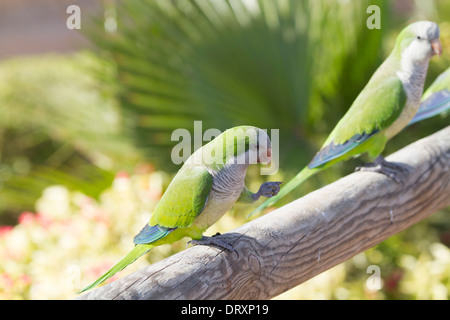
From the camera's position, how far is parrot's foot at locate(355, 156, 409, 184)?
1570 millimetres

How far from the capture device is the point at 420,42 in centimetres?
153

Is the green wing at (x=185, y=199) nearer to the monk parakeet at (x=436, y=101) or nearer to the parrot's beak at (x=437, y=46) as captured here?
the parrot's beak at (x=437, y=46)

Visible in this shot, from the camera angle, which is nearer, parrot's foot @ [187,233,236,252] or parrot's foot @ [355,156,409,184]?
parrot's foot @ [187,233,236,252]

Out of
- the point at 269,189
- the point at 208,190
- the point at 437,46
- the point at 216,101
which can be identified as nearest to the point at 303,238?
the point at 269,189

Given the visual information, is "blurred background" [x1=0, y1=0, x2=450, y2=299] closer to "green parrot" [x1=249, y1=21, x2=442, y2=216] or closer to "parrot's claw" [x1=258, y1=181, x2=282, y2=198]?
"green parrot" [x1=249, y1=21, x2=442, y2=216]

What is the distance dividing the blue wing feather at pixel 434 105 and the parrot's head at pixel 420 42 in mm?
394

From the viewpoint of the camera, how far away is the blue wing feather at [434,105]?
1.89 metres

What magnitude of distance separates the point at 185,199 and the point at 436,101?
1.17m

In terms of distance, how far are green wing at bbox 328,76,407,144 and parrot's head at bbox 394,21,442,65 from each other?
0.08 m

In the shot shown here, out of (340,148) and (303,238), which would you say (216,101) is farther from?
(303,238)

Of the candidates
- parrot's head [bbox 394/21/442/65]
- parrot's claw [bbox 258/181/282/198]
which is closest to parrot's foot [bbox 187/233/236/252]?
parrot's claw [bbox 258/181/282/198]

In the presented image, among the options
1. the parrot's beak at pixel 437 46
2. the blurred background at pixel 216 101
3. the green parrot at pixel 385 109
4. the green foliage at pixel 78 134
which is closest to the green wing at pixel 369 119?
the green parrot at pixel 385 109

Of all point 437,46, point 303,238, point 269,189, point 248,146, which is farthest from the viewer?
point 437,46

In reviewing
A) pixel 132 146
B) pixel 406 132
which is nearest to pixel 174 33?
pixel 132 146
